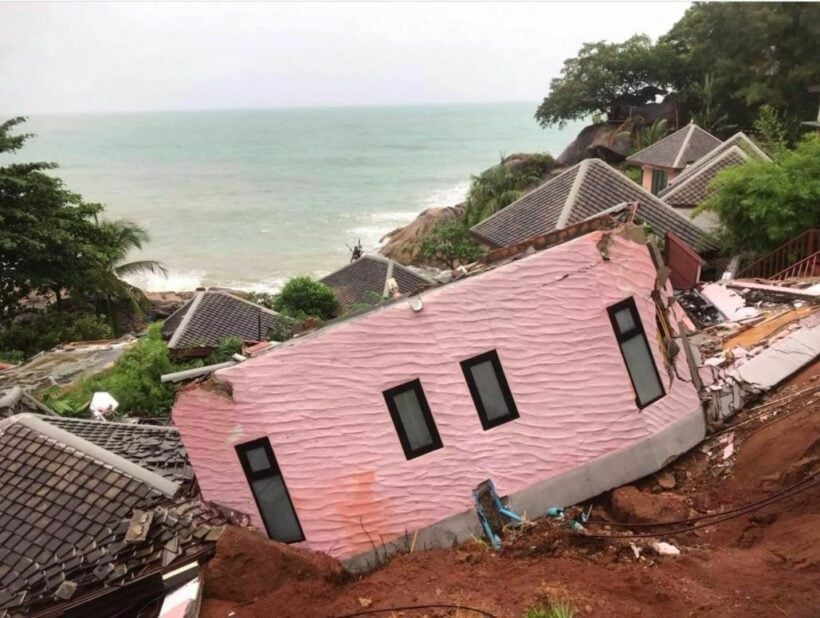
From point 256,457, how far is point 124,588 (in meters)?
2.43

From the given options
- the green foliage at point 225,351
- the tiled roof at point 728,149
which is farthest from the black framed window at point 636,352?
the tiled roof at point 728,149

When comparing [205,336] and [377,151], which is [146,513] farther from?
[377,151]

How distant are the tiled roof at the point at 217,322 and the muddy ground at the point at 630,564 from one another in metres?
19.0

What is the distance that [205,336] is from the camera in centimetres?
2739

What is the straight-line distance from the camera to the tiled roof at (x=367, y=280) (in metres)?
30.2

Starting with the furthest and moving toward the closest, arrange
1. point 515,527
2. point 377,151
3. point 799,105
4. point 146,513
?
point 377,151, point 799,105, point 515,527, point 146,513

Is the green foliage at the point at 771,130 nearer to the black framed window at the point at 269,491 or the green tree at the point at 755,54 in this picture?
the green tree at the point at 755,54

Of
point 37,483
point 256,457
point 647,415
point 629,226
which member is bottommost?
point 647,415

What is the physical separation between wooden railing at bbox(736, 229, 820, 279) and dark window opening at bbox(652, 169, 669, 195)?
15.6 metres

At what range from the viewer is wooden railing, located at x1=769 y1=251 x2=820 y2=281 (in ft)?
64.1

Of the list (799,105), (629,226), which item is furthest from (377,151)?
(629,226)

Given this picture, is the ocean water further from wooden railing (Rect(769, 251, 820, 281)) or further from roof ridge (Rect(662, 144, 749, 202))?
wooden railing (Rect(769, 251, 820, 281))

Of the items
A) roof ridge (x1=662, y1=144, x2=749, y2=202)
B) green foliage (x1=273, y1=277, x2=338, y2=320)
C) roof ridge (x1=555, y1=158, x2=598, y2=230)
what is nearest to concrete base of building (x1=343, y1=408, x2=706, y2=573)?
roof ridge (x1=555, y1=158, x2=598, y2=230)

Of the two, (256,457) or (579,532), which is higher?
(256,457)
